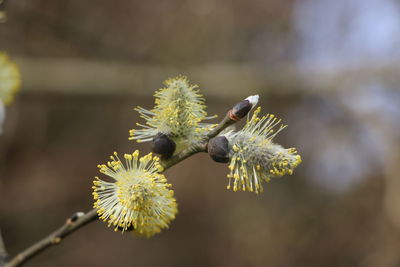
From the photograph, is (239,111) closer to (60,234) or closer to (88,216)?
(88,216)

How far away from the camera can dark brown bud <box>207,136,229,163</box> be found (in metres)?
1.29

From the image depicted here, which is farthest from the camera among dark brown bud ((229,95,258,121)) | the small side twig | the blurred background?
the blurred background

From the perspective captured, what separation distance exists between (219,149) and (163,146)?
0.17m

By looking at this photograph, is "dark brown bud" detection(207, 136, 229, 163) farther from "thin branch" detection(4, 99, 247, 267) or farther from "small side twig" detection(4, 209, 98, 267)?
"small side twig" detection(4, 209, 98, 267)

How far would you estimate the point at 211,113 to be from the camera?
6348mm

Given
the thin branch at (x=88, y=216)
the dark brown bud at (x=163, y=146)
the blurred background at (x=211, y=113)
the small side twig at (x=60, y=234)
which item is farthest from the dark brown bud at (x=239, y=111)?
the blurred background at (x=211, y=113)

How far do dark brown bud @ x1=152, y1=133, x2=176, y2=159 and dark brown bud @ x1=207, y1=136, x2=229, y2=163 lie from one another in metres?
0.12

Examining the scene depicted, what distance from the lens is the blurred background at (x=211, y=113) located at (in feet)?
16.4

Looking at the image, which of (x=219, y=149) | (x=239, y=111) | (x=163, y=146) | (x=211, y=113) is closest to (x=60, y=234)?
(x=163, y=146)

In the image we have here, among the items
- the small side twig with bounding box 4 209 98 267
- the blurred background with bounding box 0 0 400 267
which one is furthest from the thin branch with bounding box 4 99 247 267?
the blurred background with bounding box 0 0 400 267

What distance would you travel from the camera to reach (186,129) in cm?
139

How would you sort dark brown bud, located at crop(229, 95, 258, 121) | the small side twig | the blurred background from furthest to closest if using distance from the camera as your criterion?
the blurred background, the small side twig, dark brown bud, located at crop(229, 95, 258, 121)

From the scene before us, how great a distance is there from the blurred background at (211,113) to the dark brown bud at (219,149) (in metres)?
3.41

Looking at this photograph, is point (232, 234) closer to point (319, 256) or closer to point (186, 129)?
point (319, 256)
